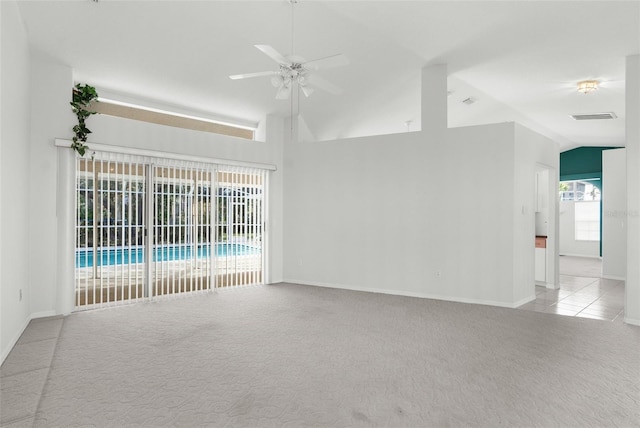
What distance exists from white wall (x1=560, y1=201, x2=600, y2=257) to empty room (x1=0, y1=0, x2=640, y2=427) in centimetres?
429

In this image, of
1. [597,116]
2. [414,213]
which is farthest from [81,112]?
[597,116]

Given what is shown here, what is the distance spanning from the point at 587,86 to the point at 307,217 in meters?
4.82

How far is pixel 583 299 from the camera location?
5.98 meters

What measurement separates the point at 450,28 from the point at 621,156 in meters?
5.53

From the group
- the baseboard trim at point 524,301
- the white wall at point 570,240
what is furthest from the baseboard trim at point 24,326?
the white wall at point 570,240

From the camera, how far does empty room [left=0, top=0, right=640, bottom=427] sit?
2959mm

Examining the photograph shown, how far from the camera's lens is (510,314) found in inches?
199

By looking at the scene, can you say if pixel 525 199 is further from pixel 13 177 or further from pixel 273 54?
pixel 13 177

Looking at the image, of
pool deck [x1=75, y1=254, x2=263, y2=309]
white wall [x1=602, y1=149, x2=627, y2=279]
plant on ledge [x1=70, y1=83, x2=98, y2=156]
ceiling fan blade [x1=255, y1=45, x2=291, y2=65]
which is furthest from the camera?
white wall [x1=602, y1=149, x2=627, y2=279]

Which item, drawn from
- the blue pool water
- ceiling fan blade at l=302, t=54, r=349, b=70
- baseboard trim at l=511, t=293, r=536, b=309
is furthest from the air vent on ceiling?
the blue pool water

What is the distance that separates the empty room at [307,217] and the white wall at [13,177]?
5 cm

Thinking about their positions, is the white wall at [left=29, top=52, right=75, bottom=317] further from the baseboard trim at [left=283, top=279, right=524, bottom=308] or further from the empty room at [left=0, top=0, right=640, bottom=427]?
the baseboard trim at [left=283, top=279, right=524, bottom=308]

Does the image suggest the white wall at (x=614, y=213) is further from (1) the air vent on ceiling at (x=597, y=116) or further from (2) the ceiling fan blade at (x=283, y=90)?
(2) the ceiling fan blade at (x=283, y=90)

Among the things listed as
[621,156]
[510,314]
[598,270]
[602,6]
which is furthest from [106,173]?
[598,270]
